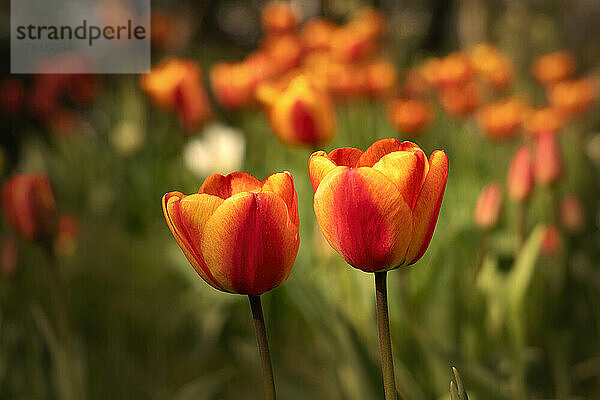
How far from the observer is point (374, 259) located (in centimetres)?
34

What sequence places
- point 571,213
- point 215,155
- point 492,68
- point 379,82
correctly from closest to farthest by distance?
1. point 571,213
2. point 215,155
3. point 379,82
4. point 492,68

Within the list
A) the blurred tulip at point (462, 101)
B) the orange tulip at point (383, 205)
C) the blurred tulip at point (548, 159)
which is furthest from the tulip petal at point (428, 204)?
A: the blurred tulip at point (462, 101)

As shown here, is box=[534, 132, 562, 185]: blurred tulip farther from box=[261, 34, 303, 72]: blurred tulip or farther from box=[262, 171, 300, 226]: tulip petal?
box=[261, 34, 303, 72]: blurred tulip

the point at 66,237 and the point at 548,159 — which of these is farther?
the point at 66,237

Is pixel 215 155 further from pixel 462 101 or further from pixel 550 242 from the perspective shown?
pixel 550 242

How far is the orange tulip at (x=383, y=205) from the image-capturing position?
332 millimetres

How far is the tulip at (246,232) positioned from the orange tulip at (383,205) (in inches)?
0.8

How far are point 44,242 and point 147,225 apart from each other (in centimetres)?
94

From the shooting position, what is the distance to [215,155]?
57.6 inches

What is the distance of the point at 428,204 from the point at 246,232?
0.10 meters

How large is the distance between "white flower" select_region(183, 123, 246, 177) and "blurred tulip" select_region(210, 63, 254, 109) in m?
0.08

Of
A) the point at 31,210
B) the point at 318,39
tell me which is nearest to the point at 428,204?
the point at 31,210

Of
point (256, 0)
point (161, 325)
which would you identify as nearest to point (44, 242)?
point (161, 325)

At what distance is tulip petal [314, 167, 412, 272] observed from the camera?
33 centimetres
